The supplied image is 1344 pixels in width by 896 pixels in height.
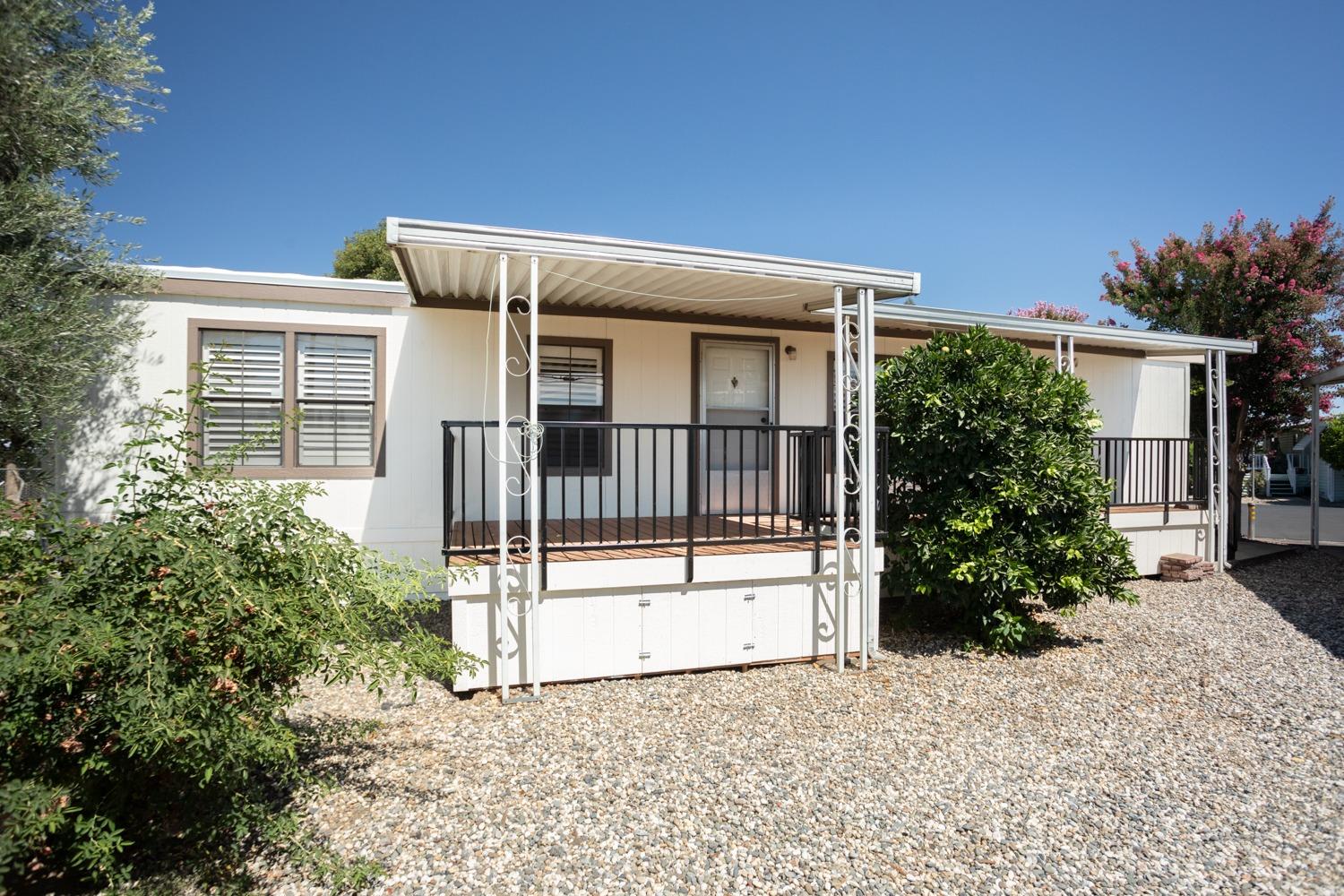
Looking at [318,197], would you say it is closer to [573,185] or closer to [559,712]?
[573,185]

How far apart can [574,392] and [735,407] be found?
5.29 ft

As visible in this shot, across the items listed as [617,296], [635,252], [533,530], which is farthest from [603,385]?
[533,530]

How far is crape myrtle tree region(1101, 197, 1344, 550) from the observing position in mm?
9383

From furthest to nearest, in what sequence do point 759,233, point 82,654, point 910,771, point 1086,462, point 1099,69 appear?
point 759,233
point 1099,69
point 1086,462
point 910,771
point 82,654

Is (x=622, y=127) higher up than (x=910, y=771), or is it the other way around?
(x=622, y=127)

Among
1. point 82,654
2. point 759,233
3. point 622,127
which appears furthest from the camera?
point 759,233

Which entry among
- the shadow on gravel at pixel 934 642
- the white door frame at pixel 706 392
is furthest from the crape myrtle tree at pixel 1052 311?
the shadow on gravel at pixel 934 642

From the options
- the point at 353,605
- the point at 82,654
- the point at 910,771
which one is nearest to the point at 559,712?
the point at 353,605

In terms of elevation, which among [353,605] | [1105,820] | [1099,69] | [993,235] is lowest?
[1105,820]

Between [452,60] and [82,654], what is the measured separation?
8.82 meters

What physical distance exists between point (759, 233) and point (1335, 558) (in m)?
10.6

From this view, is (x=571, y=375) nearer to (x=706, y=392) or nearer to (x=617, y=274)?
(x=706, y=392)

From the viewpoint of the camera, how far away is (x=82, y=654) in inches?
77.3

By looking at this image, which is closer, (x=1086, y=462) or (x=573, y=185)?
(x=1086, y=462)
